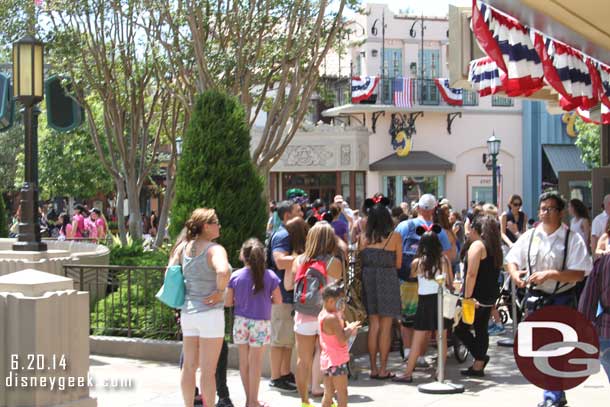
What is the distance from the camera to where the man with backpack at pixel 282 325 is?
9.11 metres

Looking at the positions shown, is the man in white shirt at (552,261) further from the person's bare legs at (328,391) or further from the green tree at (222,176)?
the green tree at (222,176)

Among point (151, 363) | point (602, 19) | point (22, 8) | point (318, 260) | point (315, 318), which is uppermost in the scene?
point (22, 8)

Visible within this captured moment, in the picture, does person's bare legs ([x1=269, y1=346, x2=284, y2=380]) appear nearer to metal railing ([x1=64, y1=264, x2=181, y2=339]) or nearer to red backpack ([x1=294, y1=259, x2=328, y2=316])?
red backpack ([x1=294, y1=259, x2=328, y2=316])

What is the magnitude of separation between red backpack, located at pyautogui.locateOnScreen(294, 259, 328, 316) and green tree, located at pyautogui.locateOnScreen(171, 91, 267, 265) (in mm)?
2932

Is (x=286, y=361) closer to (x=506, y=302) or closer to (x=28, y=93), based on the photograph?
(x=28, y=93)

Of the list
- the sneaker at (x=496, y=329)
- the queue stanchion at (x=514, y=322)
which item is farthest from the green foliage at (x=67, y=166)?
the queue stanchion at (x=514, y=322)

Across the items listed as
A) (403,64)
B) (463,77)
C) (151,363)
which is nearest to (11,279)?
(151,363)

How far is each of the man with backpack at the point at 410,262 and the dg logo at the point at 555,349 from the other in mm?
2544

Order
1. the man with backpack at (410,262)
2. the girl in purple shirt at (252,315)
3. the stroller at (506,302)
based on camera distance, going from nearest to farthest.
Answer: the girl in purple shirt at (252,315) < the man with backpack at (410,262) < the stroller at (506,302)

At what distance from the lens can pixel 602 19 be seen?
920cm

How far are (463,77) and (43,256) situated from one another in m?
6.39

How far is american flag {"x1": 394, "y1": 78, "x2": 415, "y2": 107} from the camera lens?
39125 mm

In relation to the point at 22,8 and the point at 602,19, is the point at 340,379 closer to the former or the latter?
the point at 602,19

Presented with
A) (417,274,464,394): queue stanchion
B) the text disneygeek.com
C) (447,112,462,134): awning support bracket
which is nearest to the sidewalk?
(417,274,464,394): queue stanchion
